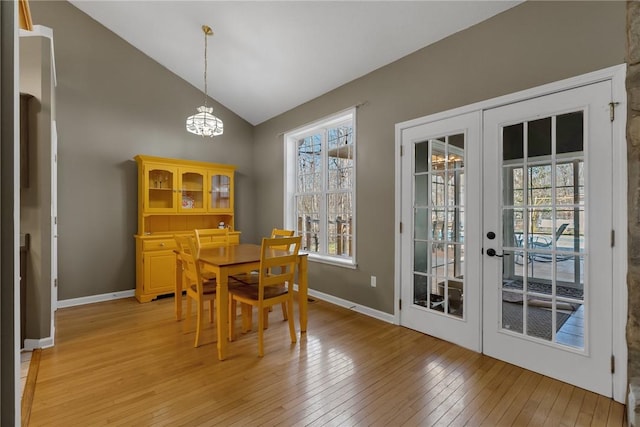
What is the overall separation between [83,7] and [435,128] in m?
4.46

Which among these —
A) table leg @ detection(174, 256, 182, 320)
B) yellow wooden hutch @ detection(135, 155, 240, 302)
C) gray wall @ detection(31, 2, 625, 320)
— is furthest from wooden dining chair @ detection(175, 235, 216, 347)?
gray wall @ detection(31, 2, 625, 320)

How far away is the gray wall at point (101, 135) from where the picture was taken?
3.96 meters

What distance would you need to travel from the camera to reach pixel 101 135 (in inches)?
167

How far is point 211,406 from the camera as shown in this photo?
2002 millimetres

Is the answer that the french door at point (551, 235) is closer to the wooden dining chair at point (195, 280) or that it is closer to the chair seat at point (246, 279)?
the chair seat at point (246, 279)

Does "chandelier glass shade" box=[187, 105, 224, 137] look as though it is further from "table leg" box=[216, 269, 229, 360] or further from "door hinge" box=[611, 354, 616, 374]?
"door hinge" box=[611, 354, 616, 374]

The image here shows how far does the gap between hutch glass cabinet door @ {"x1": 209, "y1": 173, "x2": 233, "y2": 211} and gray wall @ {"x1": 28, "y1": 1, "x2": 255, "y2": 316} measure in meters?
0.62

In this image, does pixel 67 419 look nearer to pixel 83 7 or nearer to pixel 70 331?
pixel 70 331

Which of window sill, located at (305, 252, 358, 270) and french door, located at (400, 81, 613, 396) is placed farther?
window sill, located at (305, 252, 358, 270)

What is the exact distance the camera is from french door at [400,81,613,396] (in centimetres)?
217

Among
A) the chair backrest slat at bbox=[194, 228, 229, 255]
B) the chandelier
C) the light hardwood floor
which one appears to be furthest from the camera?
the chair backrest slat at bbox=[194, 228, 229, 255]

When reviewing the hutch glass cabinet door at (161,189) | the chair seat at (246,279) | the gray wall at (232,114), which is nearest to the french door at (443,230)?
the gray wall at (232,114)

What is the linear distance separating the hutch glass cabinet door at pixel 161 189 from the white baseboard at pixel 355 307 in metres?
2.35

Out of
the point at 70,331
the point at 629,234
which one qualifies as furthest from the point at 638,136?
the point at 70,331
